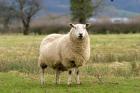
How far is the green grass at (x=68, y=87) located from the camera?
20745 millimetres

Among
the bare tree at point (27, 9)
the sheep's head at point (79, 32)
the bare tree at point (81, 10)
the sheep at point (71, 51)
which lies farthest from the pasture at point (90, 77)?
the bare tree at point (27, 9)

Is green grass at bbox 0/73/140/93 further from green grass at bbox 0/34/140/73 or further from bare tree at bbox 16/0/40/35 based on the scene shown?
bare tree at bbox 16/0/40/35

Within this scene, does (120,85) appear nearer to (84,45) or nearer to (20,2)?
(84,45)

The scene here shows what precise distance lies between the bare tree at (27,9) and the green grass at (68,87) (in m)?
72.1

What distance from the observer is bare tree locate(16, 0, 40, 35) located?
324ft

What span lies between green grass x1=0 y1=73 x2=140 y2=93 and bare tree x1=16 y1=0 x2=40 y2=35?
2838 inches

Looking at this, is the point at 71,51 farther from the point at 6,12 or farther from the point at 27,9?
the point at 6,12

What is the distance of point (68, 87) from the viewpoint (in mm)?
21578

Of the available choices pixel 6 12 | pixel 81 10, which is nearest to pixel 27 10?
pixel 6 12

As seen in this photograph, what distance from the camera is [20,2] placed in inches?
4016

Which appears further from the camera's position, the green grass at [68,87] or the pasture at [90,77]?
the pasture at [90,77]

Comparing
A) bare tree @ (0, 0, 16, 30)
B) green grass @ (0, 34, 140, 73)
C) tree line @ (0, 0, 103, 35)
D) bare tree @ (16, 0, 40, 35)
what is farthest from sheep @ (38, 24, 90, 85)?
bare tree @ (0, 0, 16, 30)

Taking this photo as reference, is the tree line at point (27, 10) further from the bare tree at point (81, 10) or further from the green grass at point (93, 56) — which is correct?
the green grass at point (93, 56)

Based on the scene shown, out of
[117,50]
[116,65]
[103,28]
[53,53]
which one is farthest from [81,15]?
[53,53]
